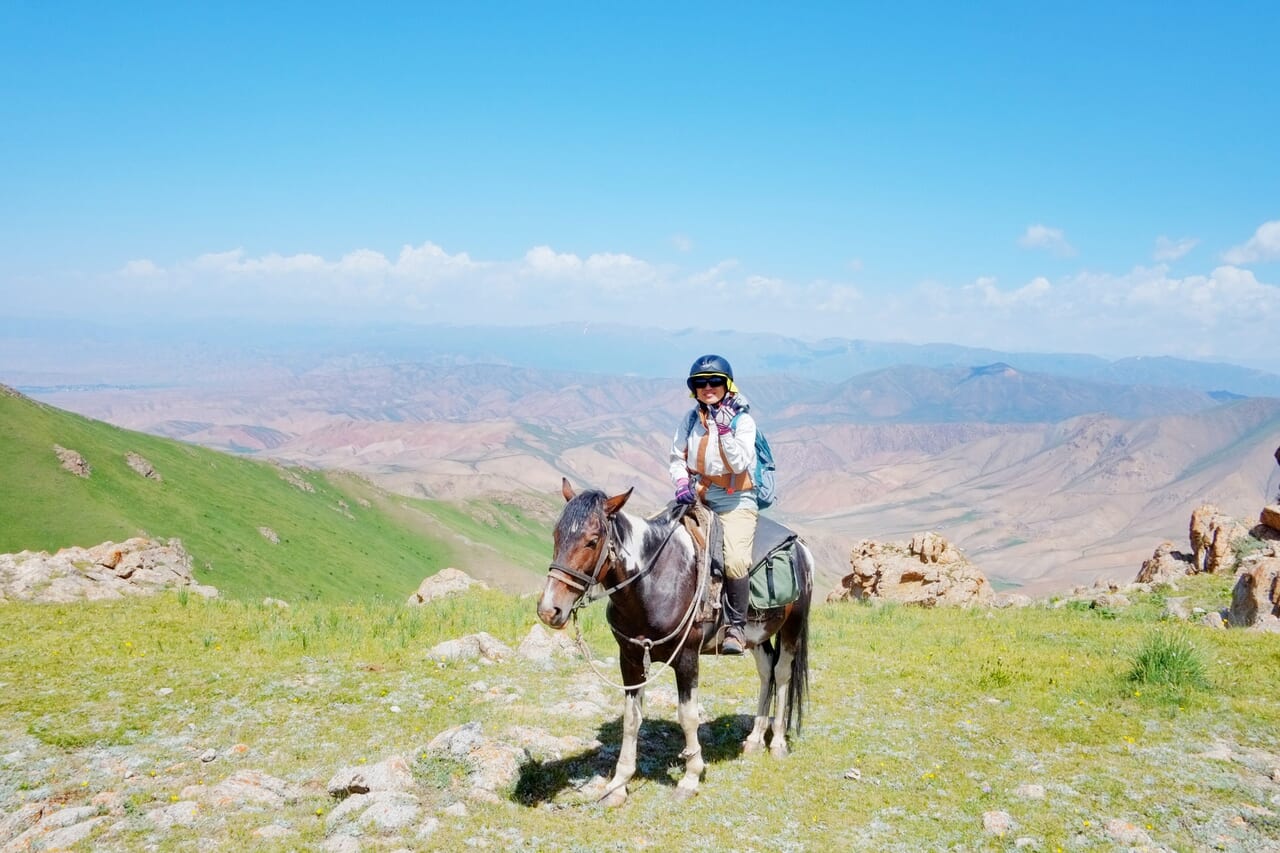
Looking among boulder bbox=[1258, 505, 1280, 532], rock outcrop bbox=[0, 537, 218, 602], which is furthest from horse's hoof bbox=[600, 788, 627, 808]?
boulder bbox=[1258, 505, 1280, 532]

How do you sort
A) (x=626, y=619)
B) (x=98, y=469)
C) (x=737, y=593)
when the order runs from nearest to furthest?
(x=626, y=619) < (x=737, y=593) < (x=98, y=469)

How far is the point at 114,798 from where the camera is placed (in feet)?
23.0

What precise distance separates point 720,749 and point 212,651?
943 centimetres

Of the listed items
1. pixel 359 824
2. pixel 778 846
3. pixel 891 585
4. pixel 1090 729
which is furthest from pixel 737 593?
pixel 891 585

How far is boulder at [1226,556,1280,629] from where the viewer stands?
47.4 feet

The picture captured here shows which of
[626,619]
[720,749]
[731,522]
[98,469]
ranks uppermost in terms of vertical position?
[731,522]

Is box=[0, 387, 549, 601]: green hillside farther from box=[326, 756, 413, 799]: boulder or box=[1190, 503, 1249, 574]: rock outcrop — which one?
box=[1190, 503, 1249, 574]: rock outcrop

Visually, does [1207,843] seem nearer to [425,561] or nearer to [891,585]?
[891,585]

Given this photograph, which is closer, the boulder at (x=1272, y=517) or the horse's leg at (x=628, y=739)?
the horse's leg at (x=628, y=739)

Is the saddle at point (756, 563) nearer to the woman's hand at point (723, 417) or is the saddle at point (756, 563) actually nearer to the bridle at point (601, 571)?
the bridle at point (601, 571)

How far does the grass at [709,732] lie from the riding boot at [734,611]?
1.68m

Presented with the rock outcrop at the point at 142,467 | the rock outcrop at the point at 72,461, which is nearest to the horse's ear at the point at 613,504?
the rock outcrop at the point at 72,461

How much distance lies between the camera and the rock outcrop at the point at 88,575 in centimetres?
1641

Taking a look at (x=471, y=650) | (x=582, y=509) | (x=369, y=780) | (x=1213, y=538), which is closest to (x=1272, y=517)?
(x=1213, y=538)
